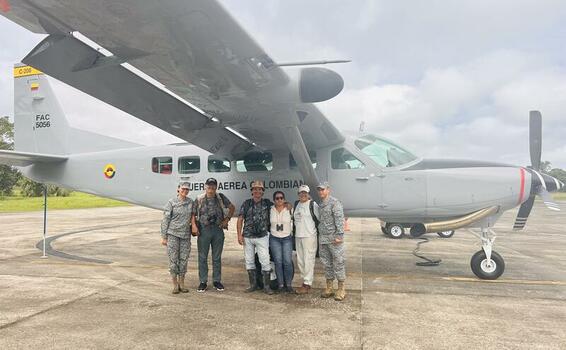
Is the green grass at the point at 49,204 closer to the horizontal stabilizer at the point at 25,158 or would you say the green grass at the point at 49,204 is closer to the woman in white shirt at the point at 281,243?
the horizontal stabilizer at the point at 25,158

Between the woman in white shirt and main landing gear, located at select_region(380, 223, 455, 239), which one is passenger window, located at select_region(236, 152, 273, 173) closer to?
the woman in white shirt

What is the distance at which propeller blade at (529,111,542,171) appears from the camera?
7.34 meters

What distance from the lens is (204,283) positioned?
5.88m

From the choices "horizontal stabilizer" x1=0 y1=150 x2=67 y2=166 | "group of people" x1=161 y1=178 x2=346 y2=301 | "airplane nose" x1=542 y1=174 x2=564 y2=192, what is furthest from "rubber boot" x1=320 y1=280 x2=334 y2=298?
"horizontal stabilizer" x1=0 y1=150 x2=67 y2=166

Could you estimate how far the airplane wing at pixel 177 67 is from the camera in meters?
3.20

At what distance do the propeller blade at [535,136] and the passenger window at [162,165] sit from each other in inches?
306

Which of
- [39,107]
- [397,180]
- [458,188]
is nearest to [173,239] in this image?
[397,180]

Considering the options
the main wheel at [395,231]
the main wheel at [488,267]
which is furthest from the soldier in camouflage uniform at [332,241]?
the main wheel at [395,231]

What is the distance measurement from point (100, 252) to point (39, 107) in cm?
427

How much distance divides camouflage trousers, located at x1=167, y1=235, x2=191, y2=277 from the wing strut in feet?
7.50

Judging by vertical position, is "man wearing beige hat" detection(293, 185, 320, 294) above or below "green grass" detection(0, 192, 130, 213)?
above

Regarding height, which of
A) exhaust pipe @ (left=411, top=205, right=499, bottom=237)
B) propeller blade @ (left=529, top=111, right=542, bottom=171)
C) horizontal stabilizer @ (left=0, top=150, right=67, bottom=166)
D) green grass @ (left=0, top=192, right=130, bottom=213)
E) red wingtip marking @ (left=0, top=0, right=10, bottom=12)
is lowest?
green grass @ (left=0, top=192, right=130, bottom=213)

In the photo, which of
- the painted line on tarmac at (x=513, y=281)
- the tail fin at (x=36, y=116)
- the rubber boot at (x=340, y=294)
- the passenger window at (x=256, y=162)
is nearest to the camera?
the rubber boot at (x=340, y=294)

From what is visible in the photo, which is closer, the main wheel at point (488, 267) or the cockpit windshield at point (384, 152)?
the main wheel at point (488, 267)
